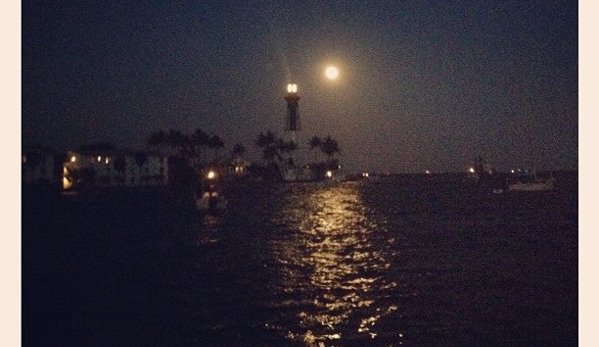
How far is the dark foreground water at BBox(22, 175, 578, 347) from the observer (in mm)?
9547

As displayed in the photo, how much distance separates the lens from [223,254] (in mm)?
19094

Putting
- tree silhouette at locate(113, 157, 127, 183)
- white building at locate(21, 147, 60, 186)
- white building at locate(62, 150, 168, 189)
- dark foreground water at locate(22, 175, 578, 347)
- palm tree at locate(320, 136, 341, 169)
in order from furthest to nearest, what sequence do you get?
palm tree at locate(320, 136, 341, 169), tree silhouette at locate(113, 157, 127, 183), white building at locate(62, 150, 168, 189), white building at locate(21, 147, 60, 186), dark foreground water at locate(22, 175, 578, 347)

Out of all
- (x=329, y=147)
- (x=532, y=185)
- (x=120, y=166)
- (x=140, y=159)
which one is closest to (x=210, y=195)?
(x=120, y=166)

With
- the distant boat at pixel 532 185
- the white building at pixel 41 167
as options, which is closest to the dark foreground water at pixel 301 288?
the white building at pixel 41 167

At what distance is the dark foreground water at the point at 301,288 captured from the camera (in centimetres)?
955

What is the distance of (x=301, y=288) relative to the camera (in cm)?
1316

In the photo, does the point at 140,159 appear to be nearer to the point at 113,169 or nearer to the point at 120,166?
the point at 120,166

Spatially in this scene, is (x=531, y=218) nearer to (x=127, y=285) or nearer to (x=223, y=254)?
(x=223, y=254)

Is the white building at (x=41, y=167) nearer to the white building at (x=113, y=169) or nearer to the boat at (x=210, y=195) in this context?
the white building at (x=113, y=169)

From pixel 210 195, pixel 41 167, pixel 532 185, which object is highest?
pixel 41 167

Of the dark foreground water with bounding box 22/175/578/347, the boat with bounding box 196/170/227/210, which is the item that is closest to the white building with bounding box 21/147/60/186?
the boat with bounding box 196/170/227/210

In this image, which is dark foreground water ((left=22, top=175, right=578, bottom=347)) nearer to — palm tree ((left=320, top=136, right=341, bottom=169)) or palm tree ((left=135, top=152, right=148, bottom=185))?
palm tree ((left=135, top=152, right=148, bottom=185))

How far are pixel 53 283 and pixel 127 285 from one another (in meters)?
2.32

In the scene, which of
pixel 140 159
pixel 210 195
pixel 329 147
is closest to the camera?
pixel 210 195
